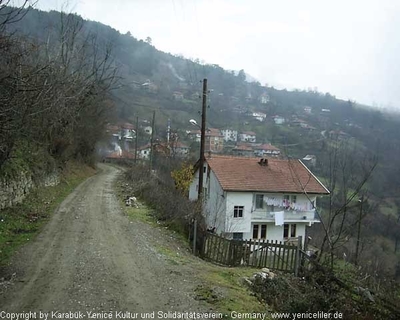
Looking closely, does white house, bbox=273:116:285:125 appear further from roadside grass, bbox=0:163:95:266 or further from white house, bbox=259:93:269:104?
roadside grass, bbox=0:163:95:266

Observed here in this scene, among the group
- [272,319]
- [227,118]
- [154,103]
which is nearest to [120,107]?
[154,103]

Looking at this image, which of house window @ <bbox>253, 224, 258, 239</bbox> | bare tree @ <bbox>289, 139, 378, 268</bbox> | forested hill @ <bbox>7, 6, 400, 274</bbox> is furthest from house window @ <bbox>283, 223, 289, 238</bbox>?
bare tree @ <bbox>289, 139, 378, 268</bbox>

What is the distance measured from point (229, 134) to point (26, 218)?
75.3 metres

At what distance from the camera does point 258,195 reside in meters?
30.8

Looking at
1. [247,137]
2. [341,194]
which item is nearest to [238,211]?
[341,194]

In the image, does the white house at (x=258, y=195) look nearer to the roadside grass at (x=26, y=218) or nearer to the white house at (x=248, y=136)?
the roadside grass at (x=26, y=218)

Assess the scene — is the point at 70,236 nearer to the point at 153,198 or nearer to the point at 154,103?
the point at 153,198

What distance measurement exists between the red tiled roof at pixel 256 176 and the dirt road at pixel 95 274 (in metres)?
17.5

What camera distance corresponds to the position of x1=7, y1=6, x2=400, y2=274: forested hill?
41.0m

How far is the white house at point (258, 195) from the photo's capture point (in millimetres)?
29812

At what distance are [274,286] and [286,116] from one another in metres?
78.5

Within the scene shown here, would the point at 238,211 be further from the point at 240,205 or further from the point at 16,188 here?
the point at 16,188

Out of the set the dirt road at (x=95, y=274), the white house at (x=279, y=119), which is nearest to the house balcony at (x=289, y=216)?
the dirt road at (x=95, y=274)

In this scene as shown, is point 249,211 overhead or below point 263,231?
overhead
